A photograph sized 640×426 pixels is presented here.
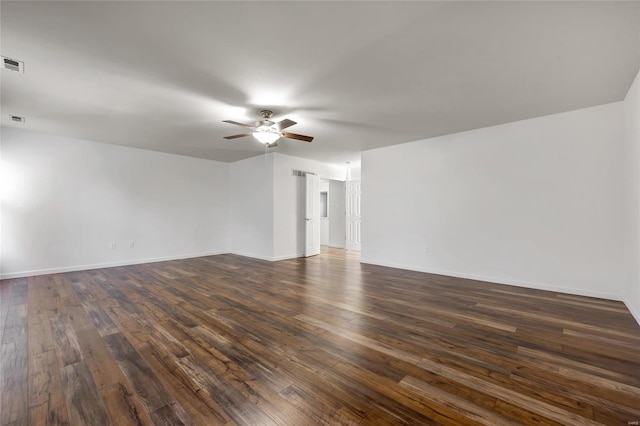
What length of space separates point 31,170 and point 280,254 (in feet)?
16.2

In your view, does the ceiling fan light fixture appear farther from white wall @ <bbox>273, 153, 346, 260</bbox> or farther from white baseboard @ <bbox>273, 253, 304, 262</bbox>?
white baseboard @ <bbox>273, 253, 304, 262</bbox>

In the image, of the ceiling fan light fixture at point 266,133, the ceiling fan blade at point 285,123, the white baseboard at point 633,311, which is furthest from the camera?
the ceiling fan light fixture at point 266,133

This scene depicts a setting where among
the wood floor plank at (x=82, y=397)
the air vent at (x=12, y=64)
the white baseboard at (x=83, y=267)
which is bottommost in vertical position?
the wood floor plank at (x=82, y=397)

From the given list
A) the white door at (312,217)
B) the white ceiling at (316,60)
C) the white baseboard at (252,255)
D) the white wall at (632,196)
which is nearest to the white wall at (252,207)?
the white baseboard at (252,255)

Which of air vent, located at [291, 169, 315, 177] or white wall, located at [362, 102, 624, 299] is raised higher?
air vent, located at [291, 169, 315, 177]

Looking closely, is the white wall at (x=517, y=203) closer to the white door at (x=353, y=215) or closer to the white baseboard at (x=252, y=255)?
the white door at (x=353, y=215)

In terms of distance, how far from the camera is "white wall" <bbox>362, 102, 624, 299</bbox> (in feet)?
11.5

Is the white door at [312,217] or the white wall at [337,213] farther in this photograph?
the white wall at [337,213]

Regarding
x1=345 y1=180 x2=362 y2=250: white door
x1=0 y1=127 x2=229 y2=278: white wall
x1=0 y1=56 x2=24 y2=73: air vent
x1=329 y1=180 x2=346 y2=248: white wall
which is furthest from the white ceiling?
x1=329 y1=180 x2=346 y2=248: white wall

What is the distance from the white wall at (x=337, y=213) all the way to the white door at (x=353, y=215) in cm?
56

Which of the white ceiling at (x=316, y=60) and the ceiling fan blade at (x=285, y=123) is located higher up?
the white ceiling at (x=316, y=60)

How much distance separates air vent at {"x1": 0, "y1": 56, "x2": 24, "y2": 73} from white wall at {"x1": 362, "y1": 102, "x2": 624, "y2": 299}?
17.5 feet

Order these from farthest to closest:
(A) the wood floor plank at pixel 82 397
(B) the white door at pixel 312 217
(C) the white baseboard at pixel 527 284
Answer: (B) the white door at pixel 312 217
(C) the white baseboard at pixel 527 284
(A) the wood floor plank at pixel 82 397

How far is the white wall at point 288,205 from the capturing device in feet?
20.9
